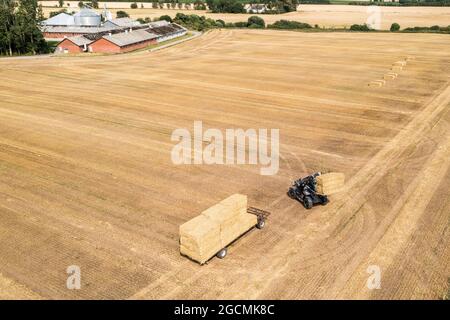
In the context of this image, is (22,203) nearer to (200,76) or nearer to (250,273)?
(250,273)

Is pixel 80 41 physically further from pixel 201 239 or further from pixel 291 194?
pixel 201 239

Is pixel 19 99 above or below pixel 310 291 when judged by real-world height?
above

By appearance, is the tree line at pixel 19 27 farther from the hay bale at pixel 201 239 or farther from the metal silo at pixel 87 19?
the hay bale at pixel 201 239

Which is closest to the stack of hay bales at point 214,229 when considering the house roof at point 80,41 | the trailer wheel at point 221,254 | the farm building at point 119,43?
the trailer wheel at point 221,254

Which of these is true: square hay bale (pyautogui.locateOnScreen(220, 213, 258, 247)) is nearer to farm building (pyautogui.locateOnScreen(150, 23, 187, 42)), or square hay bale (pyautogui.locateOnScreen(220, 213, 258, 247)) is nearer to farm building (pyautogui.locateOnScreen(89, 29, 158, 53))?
farm building (pyautogui.locateOnScreen(89, 29, 158, 53))

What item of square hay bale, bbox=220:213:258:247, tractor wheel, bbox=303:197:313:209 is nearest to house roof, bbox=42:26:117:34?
tractor wheel, bbox=303:197:313:209
